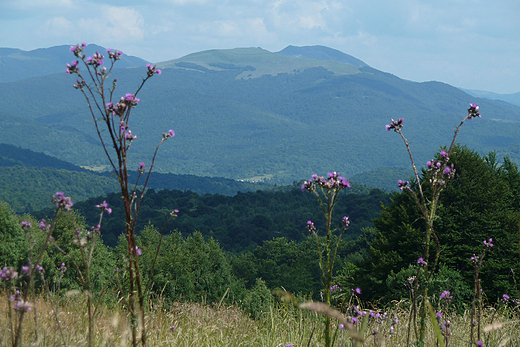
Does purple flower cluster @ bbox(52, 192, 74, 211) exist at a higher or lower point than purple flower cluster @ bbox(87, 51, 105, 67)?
lower

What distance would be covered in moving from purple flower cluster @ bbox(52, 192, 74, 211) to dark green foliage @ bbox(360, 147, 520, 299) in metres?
17.9

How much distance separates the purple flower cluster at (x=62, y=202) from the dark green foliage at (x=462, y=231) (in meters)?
17.9

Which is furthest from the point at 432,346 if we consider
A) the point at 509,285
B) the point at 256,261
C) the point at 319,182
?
the point at 256,261

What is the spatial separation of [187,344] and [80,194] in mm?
189350

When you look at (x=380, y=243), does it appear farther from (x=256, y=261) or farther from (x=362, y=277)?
(x=256, y=261)

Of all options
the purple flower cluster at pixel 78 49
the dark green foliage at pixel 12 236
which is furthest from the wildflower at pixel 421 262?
the dark green foliage at pixel 12 236

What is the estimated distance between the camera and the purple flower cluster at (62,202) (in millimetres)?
1887

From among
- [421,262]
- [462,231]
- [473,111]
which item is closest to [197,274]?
[462,231]

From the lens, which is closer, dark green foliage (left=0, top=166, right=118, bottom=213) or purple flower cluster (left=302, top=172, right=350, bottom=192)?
purple flower cluster (left=302, top=172, right=350, bottom=192)

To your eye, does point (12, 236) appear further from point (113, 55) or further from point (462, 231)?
point (113, 55)

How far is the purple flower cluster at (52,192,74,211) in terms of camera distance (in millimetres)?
1887

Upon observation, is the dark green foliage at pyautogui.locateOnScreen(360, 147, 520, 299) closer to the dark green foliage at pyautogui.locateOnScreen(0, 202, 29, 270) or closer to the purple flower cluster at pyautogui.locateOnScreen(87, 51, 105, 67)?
the purple flower cluster at pyautogui.locateOnScreen(87, 51, 105, 67)

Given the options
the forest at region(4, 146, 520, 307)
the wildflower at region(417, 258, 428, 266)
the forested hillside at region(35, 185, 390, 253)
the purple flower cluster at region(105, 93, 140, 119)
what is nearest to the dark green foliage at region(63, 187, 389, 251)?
the forested hillside at region(35, 185, 390, 253)

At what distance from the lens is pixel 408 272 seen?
16.0 metres
